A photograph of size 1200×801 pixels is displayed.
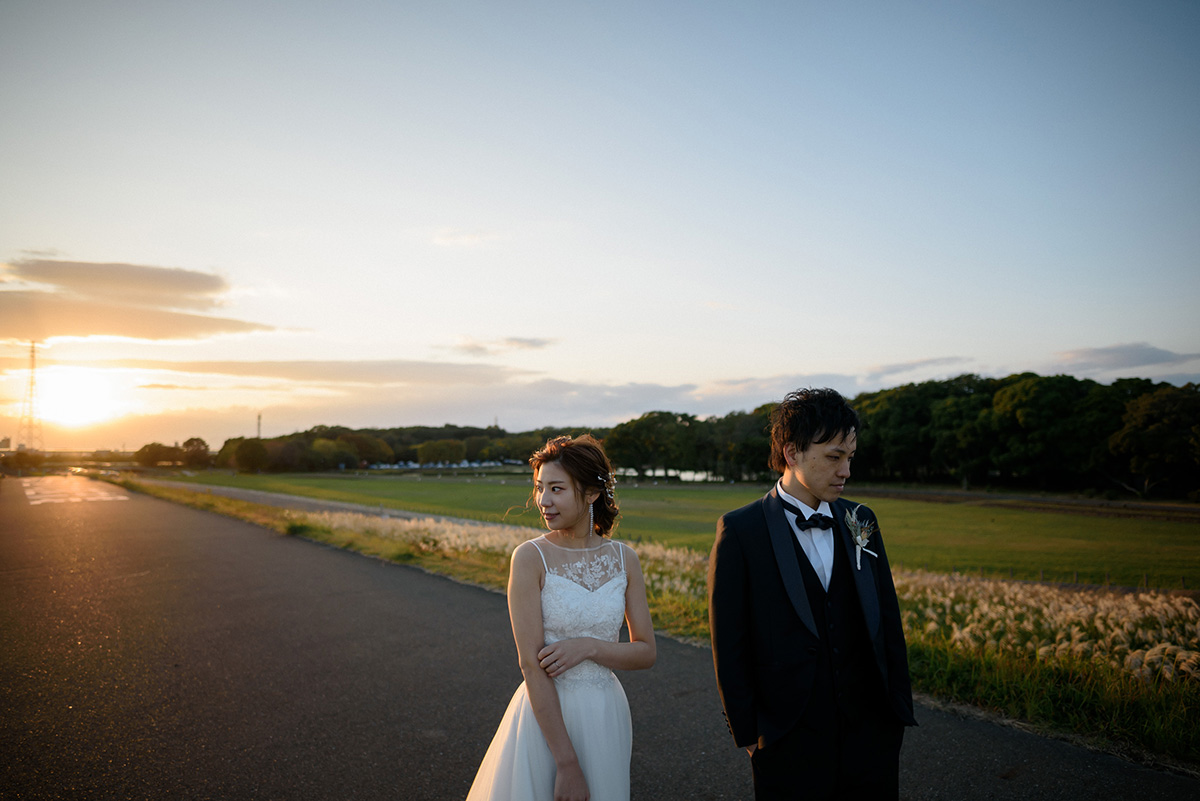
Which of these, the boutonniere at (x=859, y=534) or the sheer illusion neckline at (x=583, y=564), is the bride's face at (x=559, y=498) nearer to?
the sheer illusion neckline at (x=583, y=564)

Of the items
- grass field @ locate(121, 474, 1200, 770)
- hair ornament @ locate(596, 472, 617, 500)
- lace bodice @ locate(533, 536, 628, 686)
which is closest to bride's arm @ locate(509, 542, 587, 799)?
lace bodice @ locate(533, 536, 628, 686)

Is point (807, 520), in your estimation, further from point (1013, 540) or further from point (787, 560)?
point (1013, 540)

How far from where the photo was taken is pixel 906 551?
21.9 metres

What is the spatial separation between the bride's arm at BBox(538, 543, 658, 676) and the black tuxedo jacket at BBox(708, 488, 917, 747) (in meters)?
0.36

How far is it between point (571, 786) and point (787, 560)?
1418mm

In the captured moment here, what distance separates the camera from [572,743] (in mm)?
3016

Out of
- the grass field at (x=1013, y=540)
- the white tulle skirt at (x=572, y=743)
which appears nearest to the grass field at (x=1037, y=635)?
the grass field at (x=1013, y=540)

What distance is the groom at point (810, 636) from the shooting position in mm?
2930

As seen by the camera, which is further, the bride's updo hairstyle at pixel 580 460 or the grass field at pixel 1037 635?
the grass field at pixel 1037 635

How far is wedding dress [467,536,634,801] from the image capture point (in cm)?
298

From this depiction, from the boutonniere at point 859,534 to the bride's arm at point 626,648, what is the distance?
1.09 m

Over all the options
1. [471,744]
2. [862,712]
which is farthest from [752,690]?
[471,744]

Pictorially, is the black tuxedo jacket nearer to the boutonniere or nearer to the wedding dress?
the boutonniere

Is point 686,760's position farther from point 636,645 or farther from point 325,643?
point 325,643
